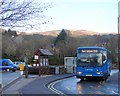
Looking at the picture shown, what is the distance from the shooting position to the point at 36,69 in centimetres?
4728

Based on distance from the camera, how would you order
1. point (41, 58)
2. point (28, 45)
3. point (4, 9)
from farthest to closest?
point (28, 45), point (41, 58), point (4, 9)

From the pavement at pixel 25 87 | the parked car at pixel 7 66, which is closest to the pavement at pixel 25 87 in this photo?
the pavement at pixel 25 87

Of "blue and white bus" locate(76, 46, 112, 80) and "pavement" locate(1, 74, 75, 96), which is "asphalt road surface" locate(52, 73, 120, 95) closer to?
"pavement" locate(1, 74, 75, 96)

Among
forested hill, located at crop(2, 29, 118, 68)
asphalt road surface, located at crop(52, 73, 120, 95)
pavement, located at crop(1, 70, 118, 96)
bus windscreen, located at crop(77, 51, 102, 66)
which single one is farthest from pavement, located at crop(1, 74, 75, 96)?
forested hill, located at crop(2, 29, 118, 68)

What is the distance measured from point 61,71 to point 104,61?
15.8 meters

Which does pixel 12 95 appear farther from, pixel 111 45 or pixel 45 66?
pixel 111 45

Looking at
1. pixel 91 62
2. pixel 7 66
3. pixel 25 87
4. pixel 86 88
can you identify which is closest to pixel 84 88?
pixel 86 88

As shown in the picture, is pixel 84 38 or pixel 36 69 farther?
pixel 84 38

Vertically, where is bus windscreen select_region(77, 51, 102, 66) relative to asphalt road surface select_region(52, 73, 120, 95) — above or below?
above

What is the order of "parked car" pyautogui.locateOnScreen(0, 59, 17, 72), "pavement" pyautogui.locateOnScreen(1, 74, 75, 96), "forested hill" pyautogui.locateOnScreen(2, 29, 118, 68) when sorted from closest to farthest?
"pavement" pyautogui.locateOnScreen(1, 74, 75, 96) → "parked car" pyautogui.locateOnScreen(0, 59, 17, 72) → "forested hill" pyautogui.locateOnScreen(2, 29, 118, 68)

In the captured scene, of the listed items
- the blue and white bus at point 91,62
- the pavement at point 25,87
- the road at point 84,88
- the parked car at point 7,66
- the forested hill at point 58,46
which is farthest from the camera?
the forested hill at point 58,46

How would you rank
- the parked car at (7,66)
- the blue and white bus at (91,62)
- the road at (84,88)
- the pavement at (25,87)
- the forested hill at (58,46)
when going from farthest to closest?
the forested hill at (58,46) < the parked car at (7,66) < the blue and white bus at (91,62) < the road at (84,88) < the pavement at (25,87)

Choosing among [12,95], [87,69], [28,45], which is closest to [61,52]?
[28,45]

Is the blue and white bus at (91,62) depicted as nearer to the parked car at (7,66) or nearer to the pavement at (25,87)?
the pavement at (25,87)
